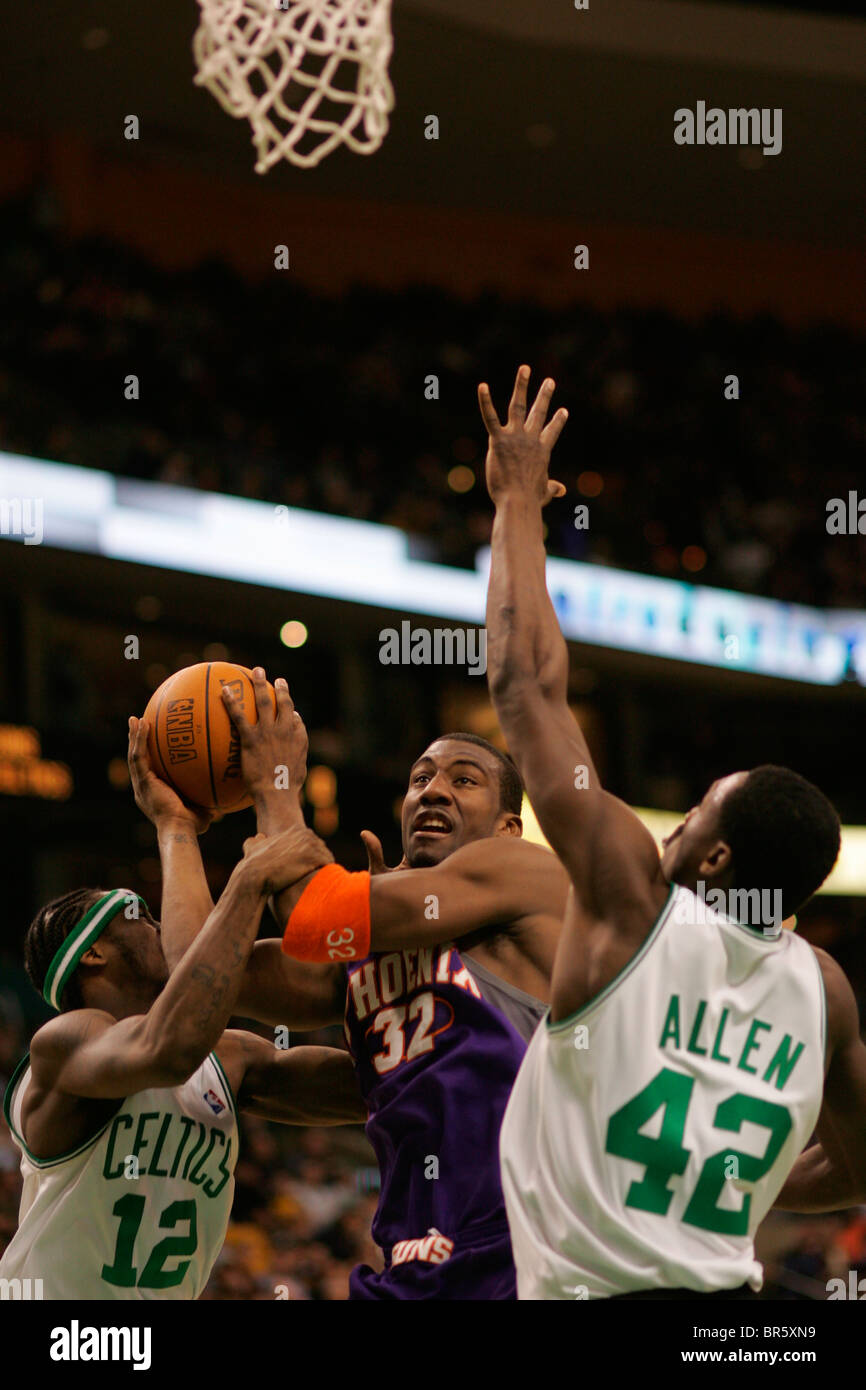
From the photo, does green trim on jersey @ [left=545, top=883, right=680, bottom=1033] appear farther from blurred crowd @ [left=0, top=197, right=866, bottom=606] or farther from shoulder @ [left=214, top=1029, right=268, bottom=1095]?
blurred crowd @ [left=0, top=197, right=866, bottom=606]

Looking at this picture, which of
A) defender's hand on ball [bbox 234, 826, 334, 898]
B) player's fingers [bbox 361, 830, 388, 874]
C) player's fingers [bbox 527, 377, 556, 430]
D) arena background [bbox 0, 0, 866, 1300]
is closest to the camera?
player's fingers [bbox 527, 377, 556, 430]

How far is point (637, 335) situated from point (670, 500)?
102 inches

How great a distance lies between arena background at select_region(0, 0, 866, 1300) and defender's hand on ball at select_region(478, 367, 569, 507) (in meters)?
8.88

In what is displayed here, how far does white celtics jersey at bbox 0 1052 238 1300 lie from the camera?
12.6 feet

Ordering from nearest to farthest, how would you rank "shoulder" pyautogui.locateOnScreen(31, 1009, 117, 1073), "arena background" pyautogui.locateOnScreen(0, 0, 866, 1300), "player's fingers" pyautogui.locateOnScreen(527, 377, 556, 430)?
"player's fingers" pyautogui.locateOnScreen(527, 377, 556, 430) < "shoulder" pyautogui.locateOnScreen(31, 1009, 117, 1073) < "arena background" pyautogui.locateOnScreen(0, 0, 866, 1300)

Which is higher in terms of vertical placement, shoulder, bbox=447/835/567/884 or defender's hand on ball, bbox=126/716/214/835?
defender's hand on ball, bbox=126/716/214/835

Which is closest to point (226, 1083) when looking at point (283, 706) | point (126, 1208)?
point (126, 1208)

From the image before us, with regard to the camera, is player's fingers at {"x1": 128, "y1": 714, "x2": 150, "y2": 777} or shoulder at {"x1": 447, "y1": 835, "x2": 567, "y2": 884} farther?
player's fingers at {"x1": 128, "y1": 714, "x2": 150, "y2": 777}

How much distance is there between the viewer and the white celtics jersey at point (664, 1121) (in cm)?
277

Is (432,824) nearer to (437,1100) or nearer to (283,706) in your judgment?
(283,706)

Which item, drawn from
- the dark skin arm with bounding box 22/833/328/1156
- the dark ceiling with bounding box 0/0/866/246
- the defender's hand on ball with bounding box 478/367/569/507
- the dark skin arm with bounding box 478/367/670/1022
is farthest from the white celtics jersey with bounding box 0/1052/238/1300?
the dark ceiling with bounding box 0/0/866/246

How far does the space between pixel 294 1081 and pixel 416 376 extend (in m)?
13.1

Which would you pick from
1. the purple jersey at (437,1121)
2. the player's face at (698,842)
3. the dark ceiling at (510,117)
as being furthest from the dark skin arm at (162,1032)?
the dark ceiling at (510,117)
